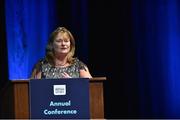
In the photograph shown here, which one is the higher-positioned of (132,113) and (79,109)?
(79,109)

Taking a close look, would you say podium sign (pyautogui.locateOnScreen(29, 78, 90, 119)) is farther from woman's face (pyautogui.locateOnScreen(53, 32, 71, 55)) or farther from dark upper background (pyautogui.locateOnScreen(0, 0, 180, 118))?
dark upper background (pyautogui.locateOnScreen(0, 0, 180, 118))

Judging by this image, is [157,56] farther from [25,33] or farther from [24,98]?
[24,98]

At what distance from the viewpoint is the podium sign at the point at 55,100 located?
2.85 m

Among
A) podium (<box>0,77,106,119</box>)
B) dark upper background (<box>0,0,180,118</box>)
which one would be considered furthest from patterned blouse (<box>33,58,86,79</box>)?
dark upper background (<box>0,0,180,118</box>)

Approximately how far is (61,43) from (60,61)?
146 mm

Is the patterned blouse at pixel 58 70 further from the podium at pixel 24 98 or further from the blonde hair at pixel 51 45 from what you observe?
the podium at pixel 24 98

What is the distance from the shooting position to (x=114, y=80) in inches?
241

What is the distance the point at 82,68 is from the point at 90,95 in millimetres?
641

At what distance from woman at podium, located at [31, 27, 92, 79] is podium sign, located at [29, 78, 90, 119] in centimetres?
57

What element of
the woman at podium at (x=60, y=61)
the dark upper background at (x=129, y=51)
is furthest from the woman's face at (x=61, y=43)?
the dark upper background at (x=129, y=51)

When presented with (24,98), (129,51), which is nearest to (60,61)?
(24,98)

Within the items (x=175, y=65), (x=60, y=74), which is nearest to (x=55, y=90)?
(x=60, y=74)

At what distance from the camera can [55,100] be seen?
2.87 m

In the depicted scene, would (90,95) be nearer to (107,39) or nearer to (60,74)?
(60,74)
